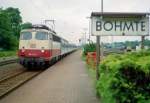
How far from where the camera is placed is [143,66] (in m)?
6.23

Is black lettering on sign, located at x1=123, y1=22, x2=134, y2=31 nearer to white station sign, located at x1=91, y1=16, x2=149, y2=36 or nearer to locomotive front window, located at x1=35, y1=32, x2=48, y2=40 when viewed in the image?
white station sign, located at x1=91, y1=16, x2=149, y2=36

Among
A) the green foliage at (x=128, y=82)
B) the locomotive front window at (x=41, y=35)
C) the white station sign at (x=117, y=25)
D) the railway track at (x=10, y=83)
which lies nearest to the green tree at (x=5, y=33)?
the locomotive front window at (x=41, y=35)

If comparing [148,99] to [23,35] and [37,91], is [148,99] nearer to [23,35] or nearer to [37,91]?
[37,91]

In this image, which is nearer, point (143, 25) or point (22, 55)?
point (143, 25)

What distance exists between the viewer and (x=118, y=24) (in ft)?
36.3

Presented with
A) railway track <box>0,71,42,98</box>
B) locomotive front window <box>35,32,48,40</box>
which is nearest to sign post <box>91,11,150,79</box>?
railway track <box>0,71,42,98</box>

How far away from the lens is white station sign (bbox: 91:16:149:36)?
11055mm

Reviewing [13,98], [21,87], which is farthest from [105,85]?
[21,87]

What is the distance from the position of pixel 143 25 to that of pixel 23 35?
20.2 m

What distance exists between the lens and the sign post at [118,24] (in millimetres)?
11008

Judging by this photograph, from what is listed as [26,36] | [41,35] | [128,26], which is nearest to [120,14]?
[128,26]

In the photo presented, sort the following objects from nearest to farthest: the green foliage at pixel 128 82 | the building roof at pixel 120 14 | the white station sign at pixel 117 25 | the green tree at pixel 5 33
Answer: the green foliage at pixel 128 82, the building roof at pixel 120 14, the white station sign at pixel 117 25, the green tree at pixel 5 33

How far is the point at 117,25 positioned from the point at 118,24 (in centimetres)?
4

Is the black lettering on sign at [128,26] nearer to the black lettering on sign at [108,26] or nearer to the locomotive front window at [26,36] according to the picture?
the black lettering on sign at [108,26]
